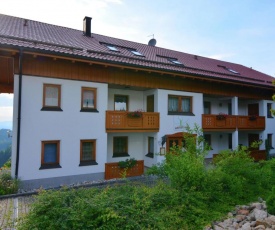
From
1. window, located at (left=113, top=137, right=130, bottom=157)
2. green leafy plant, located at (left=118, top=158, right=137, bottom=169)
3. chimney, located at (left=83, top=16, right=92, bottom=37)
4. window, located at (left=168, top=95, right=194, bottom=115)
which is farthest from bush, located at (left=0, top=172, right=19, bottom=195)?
chimney, located at (left=83, top=16, right=92, bottom=37)

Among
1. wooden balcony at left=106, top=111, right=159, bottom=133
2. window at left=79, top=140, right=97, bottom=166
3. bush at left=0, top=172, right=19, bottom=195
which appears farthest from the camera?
wooden balcony at left=106, top=111, right=159, bottom=133

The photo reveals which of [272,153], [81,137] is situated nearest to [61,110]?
[81,137]

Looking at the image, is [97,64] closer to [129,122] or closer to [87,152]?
[129,122]

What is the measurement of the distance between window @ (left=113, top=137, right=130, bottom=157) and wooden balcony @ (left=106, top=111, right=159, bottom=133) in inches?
78.4

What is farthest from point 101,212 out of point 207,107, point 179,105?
point 207,107

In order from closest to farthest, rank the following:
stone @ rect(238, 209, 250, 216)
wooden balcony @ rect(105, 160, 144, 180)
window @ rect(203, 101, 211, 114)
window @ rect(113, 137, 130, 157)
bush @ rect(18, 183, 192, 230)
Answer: bush @ rect(18, 183, 192, 230) → stone @ rect(238, 209, 250, 216) → wooden balcony @ rect(105, 160, 144, 180) → window @ rect(113, 137, 130, 157) → window @ rect(203, 101, 211, 114)

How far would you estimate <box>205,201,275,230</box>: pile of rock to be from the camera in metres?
5.61

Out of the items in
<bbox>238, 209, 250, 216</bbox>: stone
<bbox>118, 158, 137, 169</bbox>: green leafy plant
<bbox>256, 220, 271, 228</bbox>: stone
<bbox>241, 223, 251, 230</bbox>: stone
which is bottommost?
<bbox>238, 209, 250, 216</bbox>: stone

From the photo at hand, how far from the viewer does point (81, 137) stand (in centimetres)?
1137

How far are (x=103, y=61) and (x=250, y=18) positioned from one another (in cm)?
750

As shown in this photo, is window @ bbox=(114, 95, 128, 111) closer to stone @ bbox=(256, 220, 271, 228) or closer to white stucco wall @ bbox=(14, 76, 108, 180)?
white stucco wall @ bbox=(14, 76, 108, 180)

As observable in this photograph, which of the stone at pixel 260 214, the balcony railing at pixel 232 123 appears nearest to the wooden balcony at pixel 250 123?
the balcony railing at pixel 232 123

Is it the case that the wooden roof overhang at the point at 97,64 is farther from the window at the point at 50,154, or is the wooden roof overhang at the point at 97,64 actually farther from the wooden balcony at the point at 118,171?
the wooden balcony at the point at 118,171

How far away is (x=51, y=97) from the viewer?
10852 mm
